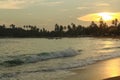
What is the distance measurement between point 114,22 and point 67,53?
15451 cm

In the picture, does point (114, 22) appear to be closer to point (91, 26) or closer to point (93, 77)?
point (91, 26)

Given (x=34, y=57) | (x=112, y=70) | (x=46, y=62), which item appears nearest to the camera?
(x=112, y=70)

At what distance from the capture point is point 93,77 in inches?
693

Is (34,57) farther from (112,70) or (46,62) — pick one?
(112,70)

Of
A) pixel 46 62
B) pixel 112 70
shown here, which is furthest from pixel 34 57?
pixel 112 70

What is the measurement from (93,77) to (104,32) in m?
166

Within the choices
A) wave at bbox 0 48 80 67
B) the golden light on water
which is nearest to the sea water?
wave at bbox 0 48 80 67

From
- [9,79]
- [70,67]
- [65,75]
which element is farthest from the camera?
[70,67]

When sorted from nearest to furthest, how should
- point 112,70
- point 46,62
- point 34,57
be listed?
point 112,70 → point 46,62 → point 34,57

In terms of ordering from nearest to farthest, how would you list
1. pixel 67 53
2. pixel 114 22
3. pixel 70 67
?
pixel 70 67
pixel 67 53
pixel 114 22

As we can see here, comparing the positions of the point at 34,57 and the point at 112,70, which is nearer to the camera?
the point at 112,70

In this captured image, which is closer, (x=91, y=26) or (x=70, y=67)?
(x=70, y=67)

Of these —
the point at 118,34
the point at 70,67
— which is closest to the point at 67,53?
the point at 70,67

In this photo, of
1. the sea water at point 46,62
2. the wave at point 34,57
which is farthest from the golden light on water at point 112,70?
the wave at point 34,57
